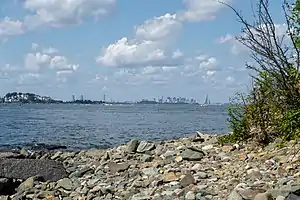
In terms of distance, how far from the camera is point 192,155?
11352mm

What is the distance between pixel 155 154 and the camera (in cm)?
1316

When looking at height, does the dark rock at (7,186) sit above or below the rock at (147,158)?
below

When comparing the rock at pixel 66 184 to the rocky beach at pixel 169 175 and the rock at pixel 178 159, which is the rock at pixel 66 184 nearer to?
the rocky beach at pixel 169 175

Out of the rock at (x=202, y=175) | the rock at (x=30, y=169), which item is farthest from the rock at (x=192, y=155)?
the rock at (x=30, y=169)

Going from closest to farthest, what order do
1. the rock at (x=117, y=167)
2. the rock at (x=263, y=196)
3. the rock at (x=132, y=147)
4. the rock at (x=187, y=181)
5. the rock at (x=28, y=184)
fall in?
the rock at (x=263, y=196) < the rock at (x=187, y=181) < the rock at (x=117, y=167) < the rock at (x=28, y=184) < the rock at (x=132, y=147)

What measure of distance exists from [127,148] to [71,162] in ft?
11.3

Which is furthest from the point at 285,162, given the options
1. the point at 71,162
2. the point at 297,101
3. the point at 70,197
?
the point at 71,162

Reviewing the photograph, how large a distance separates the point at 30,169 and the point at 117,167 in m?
3.20

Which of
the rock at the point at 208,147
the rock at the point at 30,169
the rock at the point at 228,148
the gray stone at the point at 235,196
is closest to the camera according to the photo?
the gray stone at the point at 235,196

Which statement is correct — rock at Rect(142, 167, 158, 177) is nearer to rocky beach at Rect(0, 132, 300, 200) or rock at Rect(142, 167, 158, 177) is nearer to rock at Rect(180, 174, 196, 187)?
rocky beach at Rect(0, 132, 300, 200)

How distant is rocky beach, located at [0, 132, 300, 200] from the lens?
8.20 m

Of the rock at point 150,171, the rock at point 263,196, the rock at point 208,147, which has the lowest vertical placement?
the rock at point 150,171

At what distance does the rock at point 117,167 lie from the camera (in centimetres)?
1208

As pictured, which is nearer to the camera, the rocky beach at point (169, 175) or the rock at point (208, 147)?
the rocky beach at point (169, 175)
